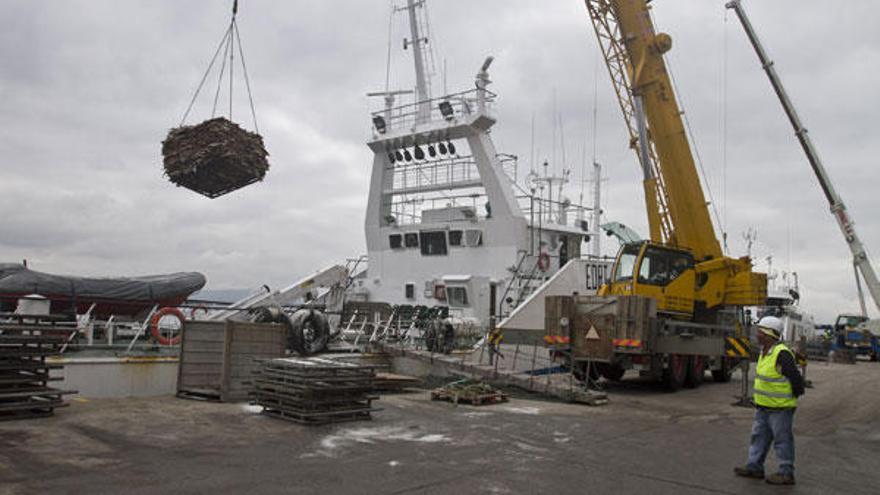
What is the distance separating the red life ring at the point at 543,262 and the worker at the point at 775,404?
1432cm

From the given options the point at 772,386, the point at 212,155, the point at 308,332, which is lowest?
the point at 772,386

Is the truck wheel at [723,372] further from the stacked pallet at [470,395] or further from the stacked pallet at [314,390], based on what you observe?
the stacked pallet at [314,390]

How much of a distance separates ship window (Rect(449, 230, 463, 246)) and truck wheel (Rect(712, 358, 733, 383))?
27.6 feet

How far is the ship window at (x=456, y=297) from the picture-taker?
21.4 meters

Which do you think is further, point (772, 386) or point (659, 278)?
point (659, 278)

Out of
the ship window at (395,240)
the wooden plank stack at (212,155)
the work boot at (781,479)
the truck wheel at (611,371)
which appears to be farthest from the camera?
the ship window at (395,240)

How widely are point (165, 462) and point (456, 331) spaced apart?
1178cm

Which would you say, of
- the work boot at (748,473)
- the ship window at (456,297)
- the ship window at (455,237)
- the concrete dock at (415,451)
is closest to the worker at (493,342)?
the concrete dock at (415,451)

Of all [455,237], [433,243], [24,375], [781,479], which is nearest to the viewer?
[781,479]

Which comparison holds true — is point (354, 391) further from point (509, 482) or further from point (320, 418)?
point (509, 482)

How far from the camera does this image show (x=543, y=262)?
22.0 meters

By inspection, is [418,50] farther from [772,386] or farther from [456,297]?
[772,386]

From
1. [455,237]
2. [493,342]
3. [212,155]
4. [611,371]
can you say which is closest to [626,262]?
[611,371]

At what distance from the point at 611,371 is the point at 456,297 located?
225 inches
